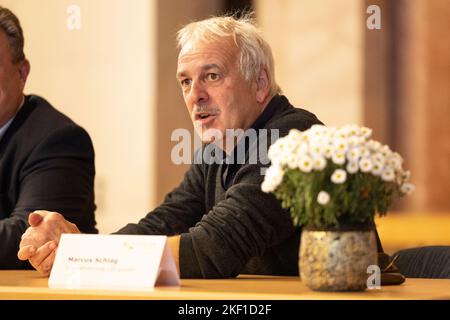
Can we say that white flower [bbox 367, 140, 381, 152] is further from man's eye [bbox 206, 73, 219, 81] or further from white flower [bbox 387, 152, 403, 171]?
man's eye [bbox 206, 73, 219, 81]

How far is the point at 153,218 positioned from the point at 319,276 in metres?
1.04

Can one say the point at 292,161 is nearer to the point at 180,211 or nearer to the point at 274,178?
the point at 274,178

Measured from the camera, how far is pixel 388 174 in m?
2.14

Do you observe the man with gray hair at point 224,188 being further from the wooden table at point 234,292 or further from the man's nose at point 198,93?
the wooden table at point 234,292

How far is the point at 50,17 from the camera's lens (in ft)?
25.9

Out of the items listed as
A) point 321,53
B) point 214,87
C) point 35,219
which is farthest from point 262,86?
point 321,53

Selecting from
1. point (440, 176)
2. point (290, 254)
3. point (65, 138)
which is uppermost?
Answer: point (65, 138)

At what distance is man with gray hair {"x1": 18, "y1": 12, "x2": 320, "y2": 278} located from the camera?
2.56m

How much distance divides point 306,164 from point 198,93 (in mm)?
828

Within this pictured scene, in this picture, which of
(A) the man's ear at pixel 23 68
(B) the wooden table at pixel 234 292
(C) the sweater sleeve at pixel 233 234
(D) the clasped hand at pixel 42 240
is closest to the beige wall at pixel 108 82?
(A) the man's ear at pixel 23 68

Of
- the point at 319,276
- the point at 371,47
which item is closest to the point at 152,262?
the point at 319,276

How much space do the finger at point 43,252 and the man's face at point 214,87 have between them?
552 mm
